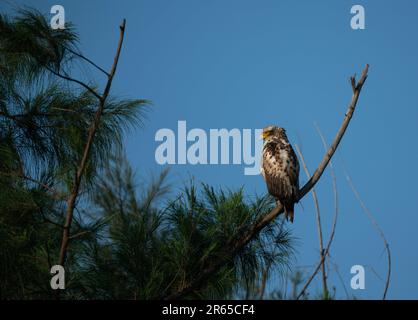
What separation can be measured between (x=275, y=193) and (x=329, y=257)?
191cm

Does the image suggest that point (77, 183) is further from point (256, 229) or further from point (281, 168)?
point (281, 168)

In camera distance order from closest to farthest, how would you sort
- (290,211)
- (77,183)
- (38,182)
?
(77,183)
(38,182)
(290,211)

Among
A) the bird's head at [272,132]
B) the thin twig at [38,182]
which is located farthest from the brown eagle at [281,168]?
the thin twig at [38,182]

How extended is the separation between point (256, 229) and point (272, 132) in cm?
218

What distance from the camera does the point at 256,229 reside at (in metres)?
3.69

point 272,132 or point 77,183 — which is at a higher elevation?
point 272,132

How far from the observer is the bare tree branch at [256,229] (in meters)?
3.47

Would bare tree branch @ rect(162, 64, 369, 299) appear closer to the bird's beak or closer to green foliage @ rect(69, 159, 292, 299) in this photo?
green foliage @ rect(69, 159, 292, 299)

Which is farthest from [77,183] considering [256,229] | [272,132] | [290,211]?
[272,132]

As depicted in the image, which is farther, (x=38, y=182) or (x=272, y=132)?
(x=272, y=132)

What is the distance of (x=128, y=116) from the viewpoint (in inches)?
162

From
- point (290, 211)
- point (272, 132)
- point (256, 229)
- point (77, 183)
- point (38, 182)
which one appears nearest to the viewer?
point (77, 183)

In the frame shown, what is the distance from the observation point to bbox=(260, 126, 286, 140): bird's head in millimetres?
5702
